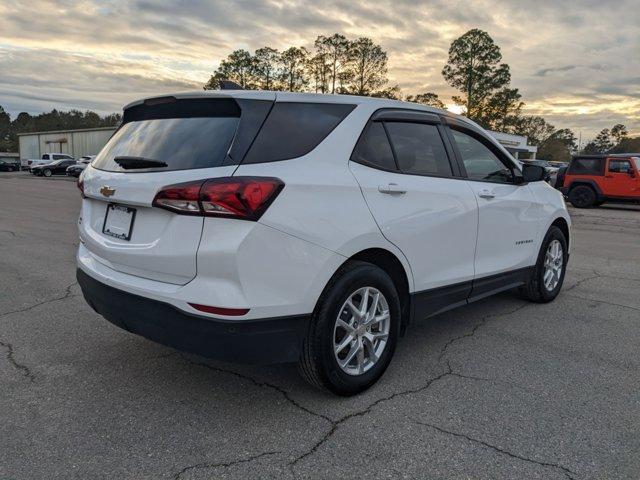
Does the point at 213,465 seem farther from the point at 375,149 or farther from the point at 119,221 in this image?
the point at 375,149

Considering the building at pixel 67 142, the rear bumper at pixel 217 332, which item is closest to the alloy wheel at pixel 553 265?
the rear bumper at pixel 217 332

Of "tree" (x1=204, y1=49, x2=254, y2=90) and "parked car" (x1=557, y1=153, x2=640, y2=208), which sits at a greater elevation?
"tree" (x1=204, y1=49, x2=254, y2=90)

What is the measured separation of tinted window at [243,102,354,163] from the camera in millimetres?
2670

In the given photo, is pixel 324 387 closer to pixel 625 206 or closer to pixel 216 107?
pixel 216 107

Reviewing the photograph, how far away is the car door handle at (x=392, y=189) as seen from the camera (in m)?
3.10

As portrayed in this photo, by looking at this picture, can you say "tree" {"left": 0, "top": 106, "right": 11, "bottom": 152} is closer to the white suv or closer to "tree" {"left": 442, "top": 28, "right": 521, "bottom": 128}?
"tree" {"left": 442, "top": 28, "right": 521, "bottom": 128}

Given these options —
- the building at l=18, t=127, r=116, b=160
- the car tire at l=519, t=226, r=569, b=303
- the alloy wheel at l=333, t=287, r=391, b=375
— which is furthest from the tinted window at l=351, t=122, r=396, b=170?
the building at l=18, t=127, r=116, b=160

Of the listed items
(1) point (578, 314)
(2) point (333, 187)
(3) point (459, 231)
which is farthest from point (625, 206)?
(2) point (333, 187)

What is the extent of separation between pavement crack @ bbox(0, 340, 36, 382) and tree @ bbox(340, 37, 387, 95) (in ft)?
199

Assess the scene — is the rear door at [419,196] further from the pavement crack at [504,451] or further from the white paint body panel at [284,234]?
the pavement crack at [504,451]

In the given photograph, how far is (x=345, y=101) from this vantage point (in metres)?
3.14

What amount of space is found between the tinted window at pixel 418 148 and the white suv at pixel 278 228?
0.01m

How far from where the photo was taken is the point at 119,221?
115 inches

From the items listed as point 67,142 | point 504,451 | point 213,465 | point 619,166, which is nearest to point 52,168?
point 67,142
